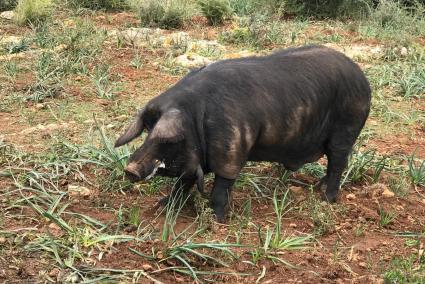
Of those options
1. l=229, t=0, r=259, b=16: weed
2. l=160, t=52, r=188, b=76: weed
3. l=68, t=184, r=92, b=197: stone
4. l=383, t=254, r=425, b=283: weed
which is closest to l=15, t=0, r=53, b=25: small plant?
l=160, t=52, r=188, b=76: weed

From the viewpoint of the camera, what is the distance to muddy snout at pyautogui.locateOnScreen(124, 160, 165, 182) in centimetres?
412

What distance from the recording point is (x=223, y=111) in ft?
14.3

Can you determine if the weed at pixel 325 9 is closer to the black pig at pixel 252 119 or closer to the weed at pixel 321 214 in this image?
the black pig at pixel 252 119

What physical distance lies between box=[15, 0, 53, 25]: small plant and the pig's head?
6.03m

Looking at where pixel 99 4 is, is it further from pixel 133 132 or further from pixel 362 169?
pixel 133 132

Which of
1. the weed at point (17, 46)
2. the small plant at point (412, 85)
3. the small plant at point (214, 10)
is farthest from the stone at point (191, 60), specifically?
the small plant at point (214, 10)

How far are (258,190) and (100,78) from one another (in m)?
3.14

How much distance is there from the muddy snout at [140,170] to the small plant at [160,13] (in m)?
6.71

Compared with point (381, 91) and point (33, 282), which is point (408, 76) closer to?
point (381, 91)

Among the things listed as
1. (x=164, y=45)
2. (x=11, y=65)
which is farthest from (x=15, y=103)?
(x=164, y=45)

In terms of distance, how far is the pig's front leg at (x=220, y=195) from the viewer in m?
4.50

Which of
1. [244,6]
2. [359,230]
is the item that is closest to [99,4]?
[244,6]

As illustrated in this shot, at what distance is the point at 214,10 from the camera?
36.3 feet

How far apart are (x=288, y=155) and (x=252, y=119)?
0.61 meters
